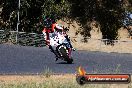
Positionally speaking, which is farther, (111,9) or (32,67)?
(111,9)

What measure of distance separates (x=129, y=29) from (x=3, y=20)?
41.3 ft

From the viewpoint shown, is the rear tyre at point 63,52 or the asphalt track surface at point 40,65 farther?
the asphalt track surface at point 40,65

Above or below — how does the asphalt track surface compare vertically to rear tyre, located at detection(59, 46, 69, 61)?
Result: below

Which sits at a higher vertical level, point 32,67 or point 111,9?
point 111,9

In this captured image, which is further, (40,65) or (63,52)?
(40,65)

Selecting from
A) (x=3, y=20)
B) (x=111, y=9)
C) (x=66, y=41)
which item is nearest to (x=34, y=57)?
(x=66, y=41)

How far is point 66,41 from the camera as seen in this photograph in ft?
47.2

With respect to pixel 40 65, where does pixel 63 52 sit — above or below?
above

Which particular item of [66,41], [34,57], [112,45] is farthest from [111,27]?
[66,41]

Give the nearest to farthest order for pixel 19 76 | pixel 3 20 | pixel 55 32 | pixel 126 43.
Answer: pixel 55 32, pixel 19 76, pixel 126 43, pixel 3 20

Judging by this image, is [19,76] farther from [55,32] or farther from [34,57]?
[34,57]

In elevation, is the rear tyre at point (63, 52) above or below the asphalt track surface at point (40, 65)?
above

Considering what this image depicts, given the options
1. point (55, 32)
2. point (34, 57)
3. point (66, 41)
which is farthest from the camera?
point (34, 57)

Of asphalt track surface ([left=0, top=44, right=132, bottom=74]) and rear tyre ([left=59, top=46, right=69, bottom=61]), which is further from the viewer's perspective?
asphalt track surface ([left=0, top=44, right=132, bottom=74])
